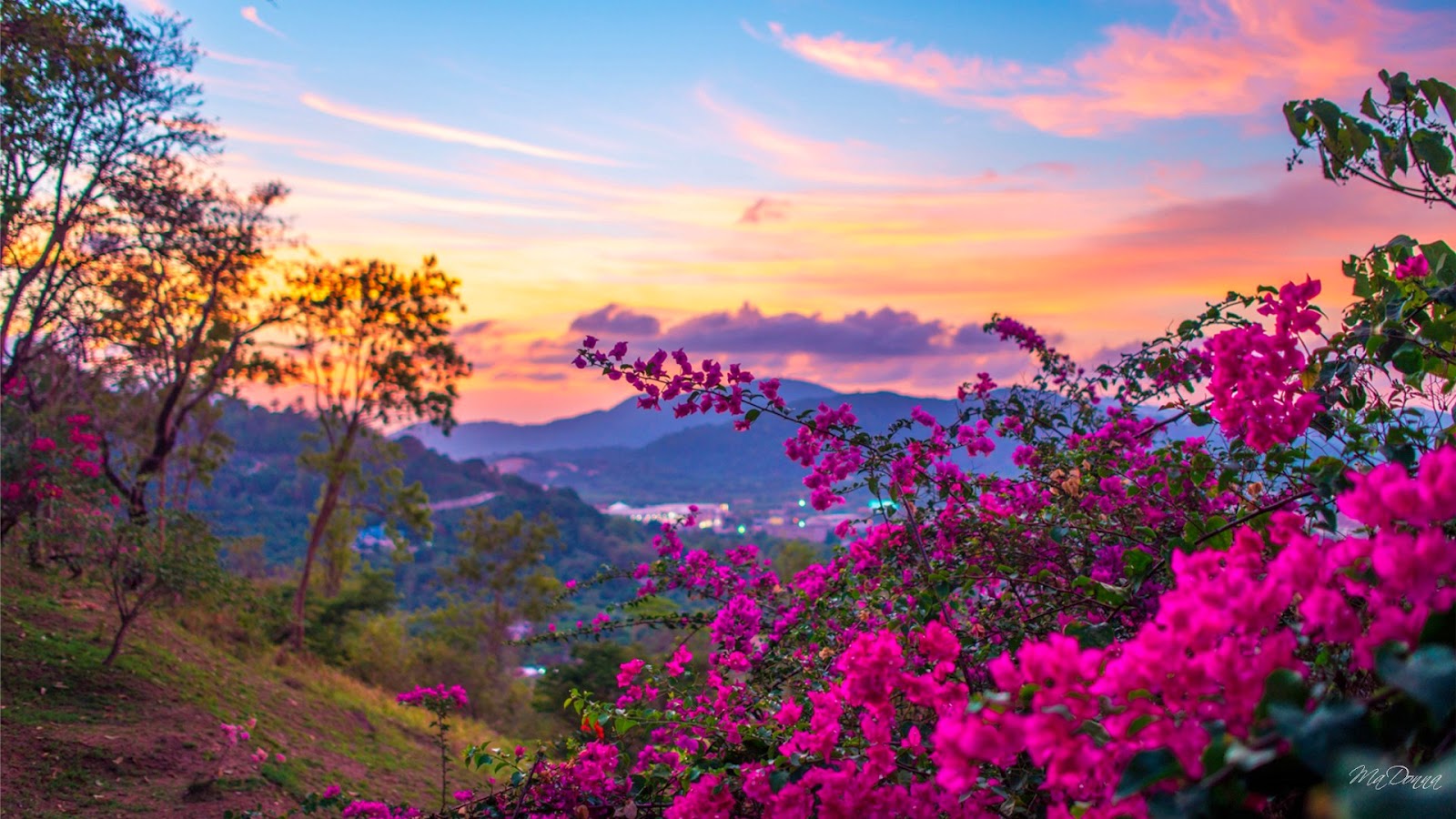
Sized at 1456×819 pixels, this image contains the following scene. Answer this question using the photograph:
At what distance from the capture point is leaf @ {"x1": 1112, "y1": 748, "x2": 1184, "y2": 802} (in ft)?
2.74

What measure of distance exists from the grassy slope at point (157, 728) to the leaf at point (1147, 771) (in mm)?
5334

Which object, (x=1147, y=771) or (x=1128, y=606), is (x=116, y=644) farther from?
(x=1147, y=771)

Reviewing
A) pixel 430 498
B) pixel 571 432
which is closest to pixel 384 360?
pixel 430 498

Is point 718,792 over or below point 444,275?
below

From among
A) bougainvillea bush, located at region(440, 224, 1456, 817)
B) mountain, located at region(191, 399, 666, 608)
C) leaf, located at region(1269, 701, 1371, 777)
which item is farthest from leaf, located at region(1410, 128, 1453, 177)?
mountain, located at region(191, 399, 666, 608)

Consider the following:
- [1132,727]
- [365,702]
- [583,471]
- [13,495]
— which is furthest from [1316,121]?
[583,471]

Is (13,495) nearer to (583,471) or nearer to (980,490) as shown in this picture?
(980,490)

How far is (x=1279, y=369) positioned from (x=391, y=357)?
13245mm

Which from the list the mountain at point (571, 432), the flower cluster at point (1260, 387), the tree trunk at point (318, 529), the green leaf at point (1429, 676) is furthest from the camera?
the mountain at point (571, 432)

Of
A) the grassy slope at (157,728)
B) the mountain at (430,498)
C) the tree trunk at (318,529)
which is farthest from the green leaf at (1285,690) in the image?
the mountain at (430,498)

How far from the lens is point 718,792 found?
1.67 m

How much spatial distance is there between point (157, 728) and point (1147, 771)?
6.89m

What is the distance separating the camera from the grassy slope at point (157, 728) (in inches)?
194

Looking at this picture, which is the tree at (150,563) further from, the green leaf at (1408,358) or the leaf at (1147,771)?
the green leaf at (1408,358)
